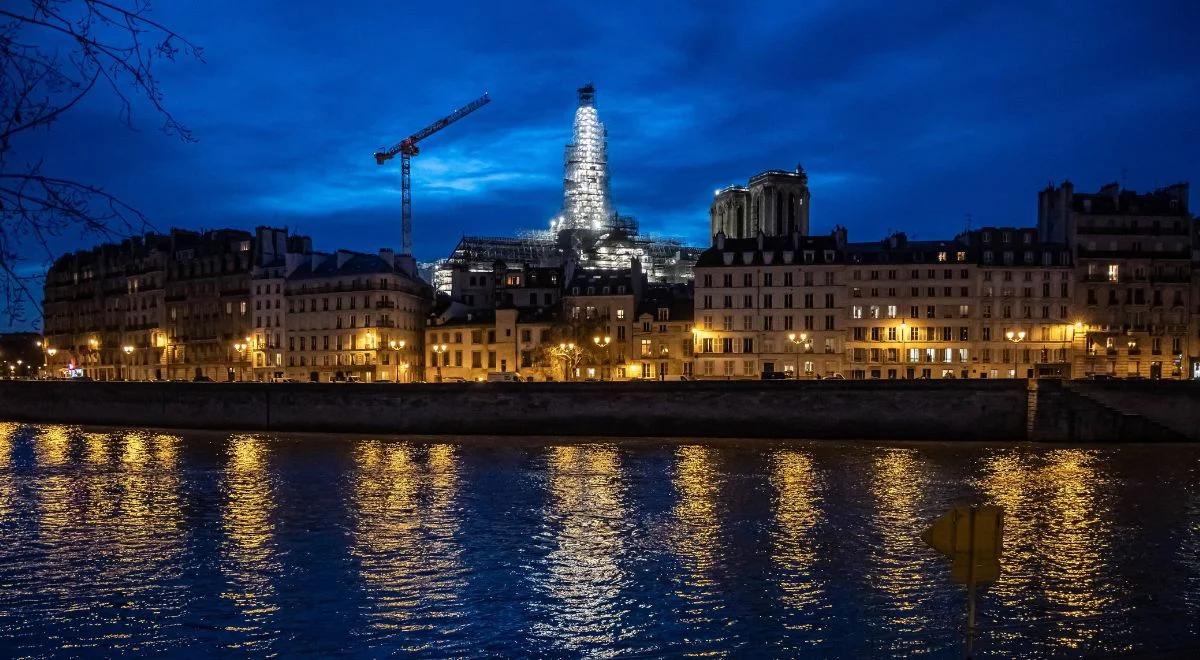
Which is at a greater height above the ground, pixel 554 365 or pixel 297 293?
pixel 297 293

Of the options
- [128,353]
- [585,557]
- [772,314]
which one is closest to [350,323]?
[128,353]

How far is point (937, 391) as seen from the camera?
5422 centimetres

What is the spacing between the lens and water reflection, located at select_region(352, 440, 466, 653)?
19219mm

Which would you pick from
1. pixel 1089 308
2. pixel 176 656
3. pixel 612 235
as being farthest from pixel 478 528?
pixel 612 235

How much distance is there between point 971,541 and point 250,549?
20.7m

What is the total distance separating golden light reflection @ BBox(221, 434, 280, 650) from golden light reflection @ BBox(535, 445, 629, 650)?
5.63 meters

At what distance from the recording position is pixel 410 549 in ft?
84.5

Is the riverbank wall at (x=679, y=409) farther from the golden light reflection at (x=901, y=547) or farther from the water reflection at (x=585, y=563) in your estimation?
the water reflection at (x=585, y=563)

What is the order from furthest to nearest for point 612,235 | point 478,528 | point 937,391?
point 612,235 → point 937,391 → point 478,528

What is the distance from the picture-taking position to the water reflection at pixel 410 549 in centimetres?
1922

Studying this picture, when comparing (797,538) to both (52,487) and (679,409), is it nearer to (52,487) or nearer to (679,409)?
(52,487)

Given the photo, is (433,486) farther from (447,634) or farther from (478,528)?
(447,634)

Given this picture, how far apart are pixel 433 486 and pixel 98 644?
1956cm

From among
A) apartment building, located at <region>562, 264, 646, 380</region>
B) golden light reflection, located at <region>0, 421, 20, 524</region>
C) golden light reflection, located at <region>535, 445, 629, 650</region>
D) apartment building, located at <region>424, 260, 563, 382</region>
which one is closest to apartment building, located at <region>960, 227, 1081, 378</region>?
apartment building, located at <region>562, 264, 646, 380</region>
